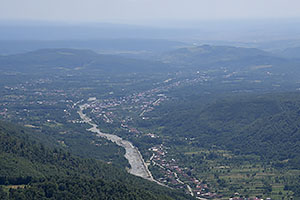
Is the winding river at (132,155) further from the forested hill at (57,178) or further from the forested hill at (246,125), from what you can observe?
the forested hill at (246,125)

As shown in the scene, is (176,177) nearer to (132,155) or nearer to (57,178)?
(132,155)

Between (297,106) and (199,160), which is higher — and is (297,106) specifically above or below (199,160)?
above

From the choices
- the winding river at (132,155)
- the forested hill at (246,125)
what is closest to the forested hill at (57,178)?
the winding river at (132,155)

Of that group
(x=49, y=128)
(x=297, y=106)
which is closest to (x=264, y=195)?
(x=297, y=106)

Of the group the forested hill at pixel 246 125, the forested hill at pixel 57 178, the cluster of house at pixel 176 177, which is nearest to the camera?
the forested hill at pixel 57 178

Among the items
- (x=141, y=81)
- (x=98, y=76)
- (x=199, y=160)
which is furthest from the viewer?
(x=98, y=76)

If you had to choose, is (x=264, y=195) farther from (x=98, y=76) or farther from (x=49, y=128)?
(x=98, y=76)
